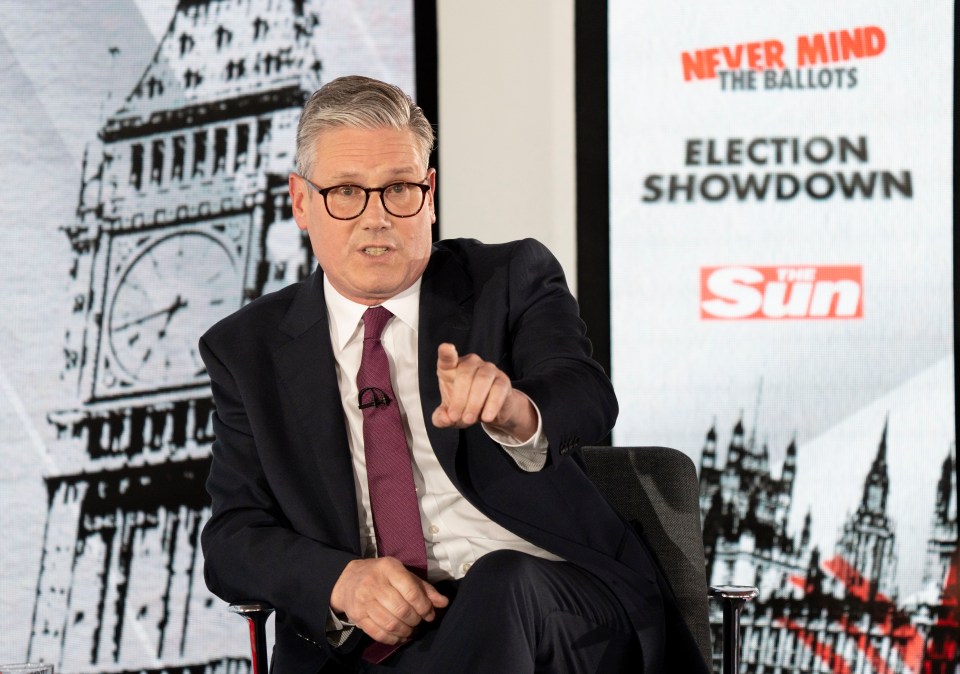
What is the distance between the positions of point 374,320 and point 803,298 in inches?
65.1

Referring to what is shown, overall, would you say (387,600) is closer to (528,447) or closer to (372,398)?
(528,447)

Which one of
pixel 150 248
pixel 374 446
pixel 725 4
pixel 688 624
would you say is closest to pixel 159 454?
pixel 150 248

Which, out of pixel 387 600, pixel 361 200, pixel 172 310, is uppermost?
pixel 361 200

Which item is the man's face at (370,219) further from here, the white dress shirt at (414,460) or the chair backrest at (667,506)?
the chair backrest at (667,506)

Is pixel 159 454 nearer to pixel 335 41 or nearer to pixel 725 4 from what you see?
pixel 335 41

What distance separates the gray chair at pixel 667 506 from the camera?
1.99 metres

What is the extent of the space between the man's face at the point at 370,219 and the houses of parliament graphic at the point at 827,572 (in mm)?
1552

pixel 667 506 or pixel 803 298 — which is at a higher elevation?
pixel 803 298

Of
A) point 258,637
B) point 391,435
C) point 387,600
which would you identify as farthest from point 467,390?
point 258,637

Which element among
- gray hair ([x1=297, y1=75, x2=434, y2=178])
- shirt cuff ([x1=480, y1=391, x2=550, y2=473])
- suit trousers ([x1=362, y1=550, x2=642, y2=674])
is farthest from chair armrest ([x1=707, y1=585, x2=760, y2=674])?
gray hair ([x1=297, y1=75, x2=434, y2=178])

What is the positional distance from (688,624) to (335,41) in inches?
78.4

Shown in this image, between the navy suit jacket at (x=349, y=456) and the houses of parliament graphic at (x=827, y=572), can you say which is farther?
the houses of parliament graphic at (x=827, y=572)

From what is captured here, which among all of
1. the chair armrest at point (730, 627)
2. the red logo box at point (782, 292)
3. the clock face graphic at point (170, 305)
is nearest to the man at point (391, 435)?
the chair armrest at point (730, 627)

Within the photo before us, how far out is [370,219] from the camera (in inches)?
74.0
